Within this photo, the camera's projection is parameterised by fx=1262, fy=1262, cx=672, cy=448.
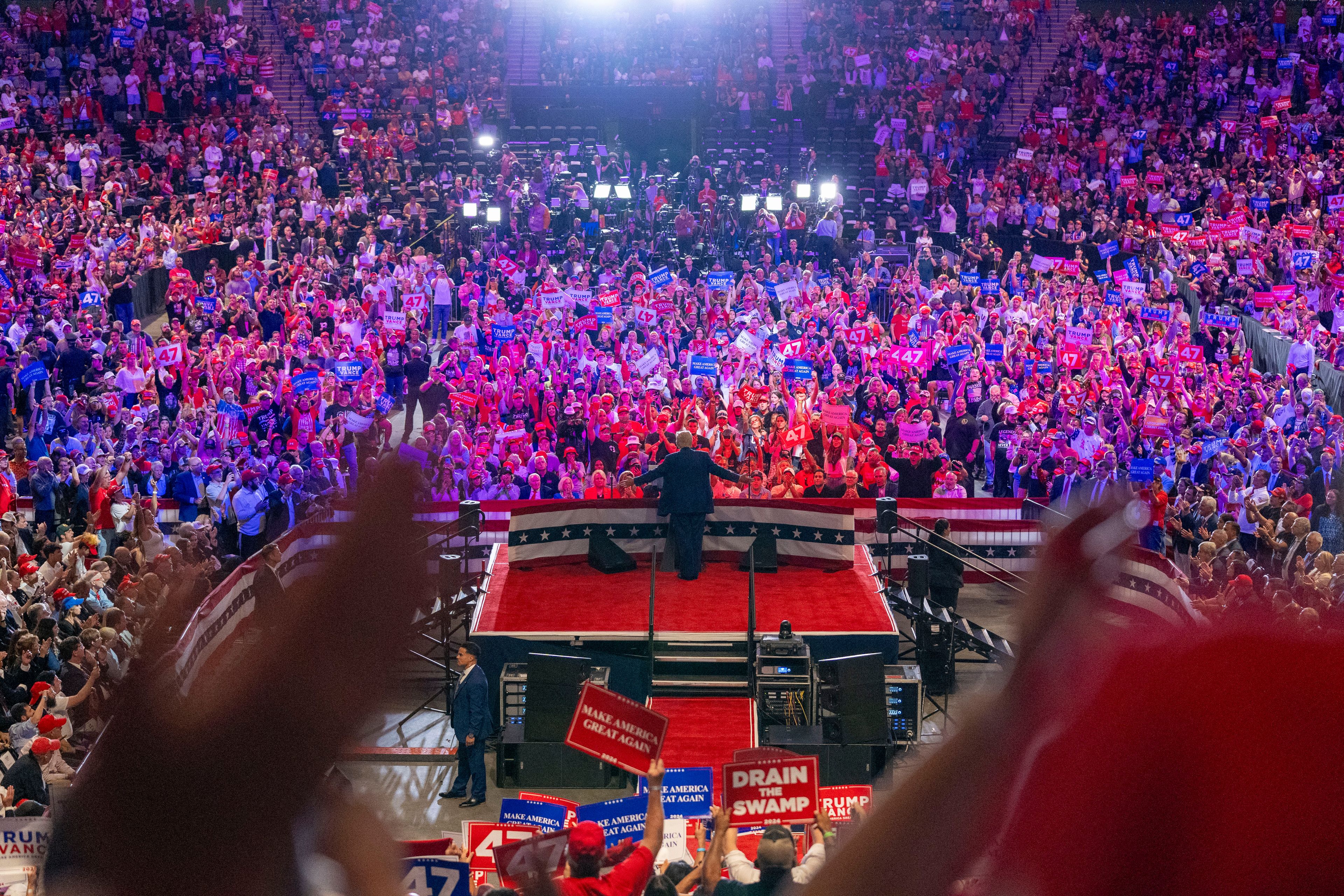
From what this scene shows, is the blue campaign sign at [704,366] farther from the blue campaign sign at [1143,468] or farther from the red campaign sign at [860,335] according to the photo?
the blue campaign sign at [1143,468]

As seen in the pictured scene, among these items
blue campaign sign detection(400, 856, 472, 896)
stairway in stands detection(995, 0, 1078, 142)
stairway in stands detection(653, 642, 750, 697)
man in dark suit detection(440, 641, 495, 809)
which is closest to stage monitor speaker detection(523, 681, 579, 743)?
man in dark suit detection(440, 641, 495, 809)

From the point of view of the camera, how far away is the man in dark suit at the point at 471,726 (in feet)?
37.3

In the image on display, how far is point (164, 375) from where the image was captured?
20.9 m

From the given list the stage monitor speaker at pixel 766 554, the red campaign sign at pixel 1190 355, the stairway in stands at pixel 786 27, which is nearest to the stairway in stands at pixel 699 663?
the stage monitor speaker at pixel 766 554

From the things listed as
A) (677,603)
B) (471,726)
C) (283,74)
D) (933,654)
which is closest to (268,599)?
(471,726)

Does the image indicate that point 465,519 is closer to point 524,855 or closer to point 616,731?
point 524,855

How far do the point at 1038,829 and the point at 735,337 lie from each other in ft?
74.9

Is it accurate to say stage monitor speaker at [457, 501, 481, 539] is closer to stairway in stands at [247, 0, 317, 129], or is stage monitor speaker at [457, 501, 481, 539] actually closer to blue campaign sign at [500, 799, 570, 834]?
blue campaign sign at [500, 799, 570, 834]

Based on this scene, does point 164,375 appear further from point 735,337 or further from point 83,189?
point 83,189

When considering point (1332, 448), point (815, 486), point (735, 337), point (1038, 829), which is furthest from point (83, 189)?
point (1038, 829)

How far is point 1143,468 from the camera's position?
17000 millimetres

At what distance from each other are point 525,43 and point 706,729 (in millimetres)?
34423

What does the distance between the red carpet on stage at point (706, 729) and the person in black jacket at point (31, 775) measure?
533 centimetres

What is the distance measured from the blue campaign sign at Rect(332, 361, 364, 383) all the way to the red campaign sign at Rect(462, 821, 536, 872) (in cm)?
1305
